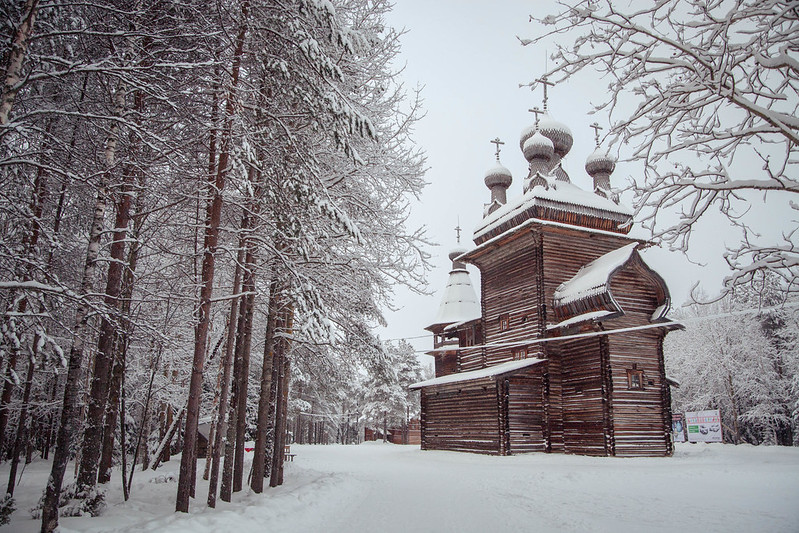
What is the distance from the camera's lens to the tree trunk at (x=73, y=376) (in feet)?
21.2

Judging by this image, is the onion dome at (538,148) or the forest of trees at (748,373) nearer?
the onion dome at (538,148)

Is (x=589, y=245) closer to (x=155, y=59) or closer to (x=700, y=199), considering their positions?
(x=700, y=199)

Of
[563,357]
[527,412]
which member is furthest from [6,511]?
[563,357]

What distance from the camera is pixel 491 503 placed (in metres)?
9.52

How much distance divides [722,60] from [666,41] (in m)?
0.57

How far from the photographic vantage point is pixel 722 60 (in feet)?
15.6

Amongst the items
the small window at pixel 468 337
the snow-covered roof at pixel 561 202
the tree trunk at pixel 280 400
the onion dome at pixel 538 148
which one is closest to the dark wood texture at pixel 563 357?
the snow-covered roof at pixel 561 202

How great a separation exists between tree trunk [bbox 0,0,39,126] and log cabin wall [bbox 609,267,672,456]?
1948 centimetres

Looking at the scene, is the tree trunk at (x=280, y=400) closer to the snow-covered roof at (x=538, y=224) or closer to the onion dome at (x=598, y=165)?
the snow-covered roof at (x=538, y=224)

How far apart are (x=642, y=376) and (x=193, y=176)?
18837 millimetres

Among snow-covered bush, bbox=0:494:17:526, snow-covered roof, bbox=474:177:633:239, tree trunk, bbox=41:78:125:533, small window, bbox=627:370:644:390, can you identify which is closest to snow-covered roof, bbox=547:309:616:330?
small window, bbox=627:370:644:390

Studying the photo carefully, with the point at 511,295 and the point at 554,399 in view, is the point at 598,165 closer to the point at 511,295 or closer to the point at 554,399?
the point at 511,295

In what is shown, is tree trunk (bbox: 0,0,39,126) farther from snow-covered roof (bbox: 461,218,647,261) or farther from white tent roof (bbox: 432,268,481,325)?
white tent roof (bbox: 432,268,481,325)

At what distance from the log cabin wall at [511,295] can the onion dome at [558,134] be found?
7650mm
